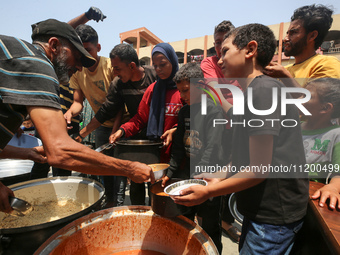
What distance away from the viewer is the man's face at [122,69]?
8.02 feet

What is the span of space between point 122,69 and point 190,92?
3.32 feet

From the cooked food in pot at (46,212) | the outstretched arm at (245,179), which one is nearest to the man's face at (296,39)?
the outstretched arm at (245,179)

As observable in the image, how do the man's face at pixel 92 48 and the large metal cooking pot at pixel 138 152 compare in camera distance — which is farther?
the man's face at pixel 92 48

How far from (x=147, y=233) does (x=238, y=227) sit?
5.42 feet

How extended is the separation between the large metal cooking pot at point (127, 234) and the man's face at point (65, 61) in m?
1.02

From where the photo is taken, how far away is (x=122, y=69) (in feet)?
8.09

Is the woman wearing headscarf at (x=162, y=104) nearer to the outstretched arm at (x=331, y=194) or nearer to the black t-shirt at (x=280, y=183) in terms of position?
the black t-shirt at (x=280, y=183)

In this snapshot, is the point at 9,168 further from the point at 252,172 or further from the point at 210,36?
the point at 210,36

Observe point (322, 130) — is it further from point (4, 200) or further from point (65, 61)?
point (4, 200)

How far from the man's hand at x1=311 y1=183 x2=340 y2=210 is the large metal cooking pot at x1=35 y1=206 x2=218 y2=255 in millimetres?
692

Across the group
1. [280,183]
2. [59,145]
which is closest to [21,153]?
[59,145]

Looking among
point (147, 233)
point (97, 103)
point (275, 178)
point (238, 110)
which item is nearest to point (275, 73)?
point (238, 110)

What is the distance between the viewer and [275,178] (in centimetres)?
105

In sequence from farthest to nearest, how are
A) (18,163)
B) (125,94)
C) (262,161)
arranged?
(18,163) < (125,94) < (262,161)
